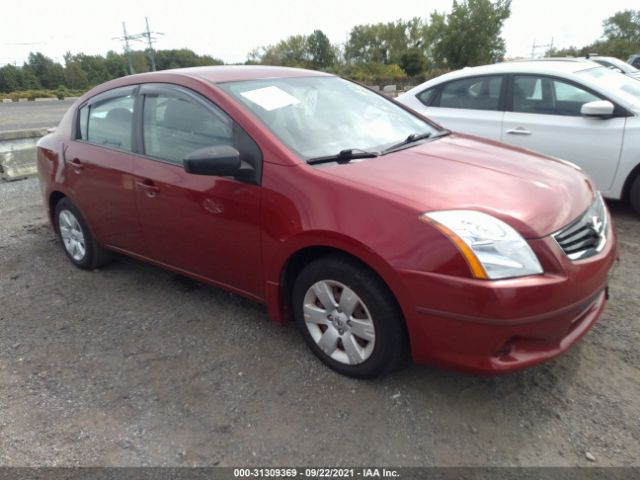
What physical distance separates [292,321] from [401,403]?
0.96 m

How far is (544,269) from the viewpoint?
2.15 meters

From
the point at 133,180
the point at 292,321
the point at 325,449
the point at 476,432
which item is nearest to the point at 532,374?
the point at 476,432

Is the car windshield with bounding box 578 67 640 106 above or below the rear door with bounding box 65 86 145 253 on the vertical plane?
above

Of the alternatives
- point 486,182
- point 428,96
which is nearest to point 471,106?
point 428,96

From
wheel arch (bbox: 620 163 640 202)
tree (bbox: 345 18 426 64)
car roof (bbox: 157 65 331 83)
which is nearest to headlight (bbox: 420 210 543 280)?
car roof (bbox: 157 65 331 83)

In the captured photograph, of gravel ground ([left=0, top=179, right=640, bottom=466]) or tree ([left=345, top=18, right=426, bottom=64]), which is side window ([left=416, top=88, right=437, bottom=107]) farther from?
tree ([left=345, top=18, right=426, bottom=64])

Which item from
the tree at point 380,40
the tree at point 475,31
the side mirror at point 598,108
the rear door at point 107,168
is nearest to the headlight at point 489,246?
the rear door at point 107,168

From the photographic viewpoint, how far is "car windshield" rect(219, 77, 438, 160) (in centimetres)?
286

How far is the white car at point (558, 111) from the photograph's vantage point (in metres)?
4.67

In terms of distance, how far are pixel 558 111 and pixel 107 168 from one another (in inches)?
167

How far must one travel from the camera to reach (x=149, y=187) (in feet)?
10.7

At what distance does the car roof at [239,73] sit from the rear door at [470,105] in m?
2.42

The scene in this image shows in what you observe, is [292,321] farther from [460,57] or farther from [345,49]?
[345,49]

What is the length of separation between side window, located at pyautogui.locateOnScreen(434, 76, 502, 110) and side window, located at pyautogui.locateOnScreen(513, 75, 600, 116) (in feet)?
0.70
